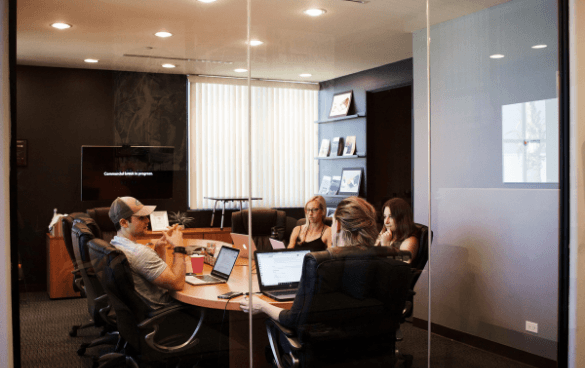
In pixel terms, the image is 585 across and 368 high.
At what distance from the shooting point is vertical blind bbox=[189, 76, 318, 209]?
2.60 m

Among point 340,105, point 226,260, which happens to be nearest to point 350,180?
point 340,105

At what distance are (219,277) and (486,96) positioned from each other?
7.41 ft

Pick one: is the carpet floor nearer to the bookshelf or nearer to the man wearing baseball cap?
the man wearing baseball cap

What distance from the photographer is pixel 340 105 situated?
288cm

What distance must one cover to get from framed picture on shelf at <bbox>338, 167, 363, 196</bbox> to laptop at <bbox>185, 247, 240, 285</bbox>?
73 centimetres

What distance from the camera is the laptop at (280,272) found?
2693 mm

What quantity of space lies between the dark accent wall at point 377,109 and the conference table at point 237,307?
2.77 ft

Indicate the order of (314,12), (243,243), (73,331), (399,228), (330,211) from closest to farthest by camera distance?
(73,331) → (243,243) → (330,211) → (314,12) → (399,228)

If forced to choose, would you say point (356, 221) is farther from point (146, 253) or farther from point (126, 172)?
point (126, 172)

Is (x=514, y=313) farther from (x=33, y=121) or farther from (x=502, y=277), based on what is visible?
(x=33, y=121)

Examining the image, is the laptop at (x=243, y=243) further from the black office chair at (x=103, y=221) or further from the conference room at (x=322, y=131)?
the black office chair at (x=103, y=221)

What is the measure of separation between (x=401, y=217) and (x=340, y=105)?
83 cm

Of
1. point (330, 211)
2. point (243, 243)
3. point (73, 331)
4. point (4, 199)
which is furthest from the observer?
point (330, 211)

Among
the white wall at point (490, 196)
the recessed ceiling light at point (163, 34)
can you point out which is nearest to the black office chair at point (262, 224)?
the recessed ceiling light at point (163, 34)
